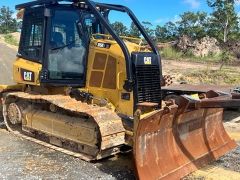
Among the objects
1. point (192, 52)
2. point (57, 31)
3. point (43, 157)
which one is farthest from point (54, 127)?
point (192, 52)

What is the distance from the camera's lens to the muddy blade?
254 inches

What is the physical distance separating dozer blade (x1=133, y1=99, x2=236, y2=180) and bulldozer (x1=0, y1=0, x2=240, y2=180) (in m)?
0.02

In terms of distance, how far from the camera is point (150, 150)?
6.65m

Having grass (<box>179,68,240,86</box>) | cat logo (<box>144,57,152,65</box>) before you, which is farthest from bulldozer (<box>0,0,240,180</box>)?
grass (<box>179,68,240,86</box>)

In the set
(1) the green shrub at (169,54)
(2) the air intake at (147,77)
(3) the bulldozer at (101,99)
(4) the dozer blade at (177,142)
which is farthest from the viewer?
(1) the green shrub at (169,54)

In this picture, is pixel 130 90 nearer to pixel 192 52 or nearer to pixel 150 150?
pixel 150 150

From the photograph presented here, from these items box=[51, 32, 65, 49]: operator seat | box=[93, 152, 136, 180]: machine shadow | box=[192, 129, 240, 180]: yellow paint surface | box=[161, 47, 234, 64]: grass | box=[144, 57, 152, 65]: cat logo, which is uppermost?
box=[51, 32, 65, 49]: operator seat

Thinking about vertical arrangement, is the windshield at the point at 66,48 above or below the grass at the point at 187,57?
above

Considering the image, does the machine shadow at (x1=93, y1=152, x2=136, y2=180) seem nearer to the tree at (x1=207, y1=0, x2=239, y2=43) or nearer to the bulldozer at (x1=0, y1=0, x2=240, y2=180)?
the bulldozer at (x1=0, y1=0, x2=240, y2=180)

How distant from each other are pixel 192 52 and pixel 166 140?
2825cm

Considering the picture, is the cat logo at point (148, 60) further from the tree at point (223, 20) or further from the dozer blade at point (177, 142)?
the tree at point (223, 20)

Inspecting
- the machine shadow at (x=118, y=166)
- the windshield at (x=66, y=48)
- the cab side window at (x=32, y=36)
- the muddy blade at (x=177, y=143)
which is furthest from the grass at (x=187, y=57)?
the machine shadow at (x=118, y=166)

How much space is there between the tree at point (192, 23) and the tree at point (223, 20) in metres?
2.09

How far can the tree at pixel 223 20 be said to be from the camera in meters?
42.7
